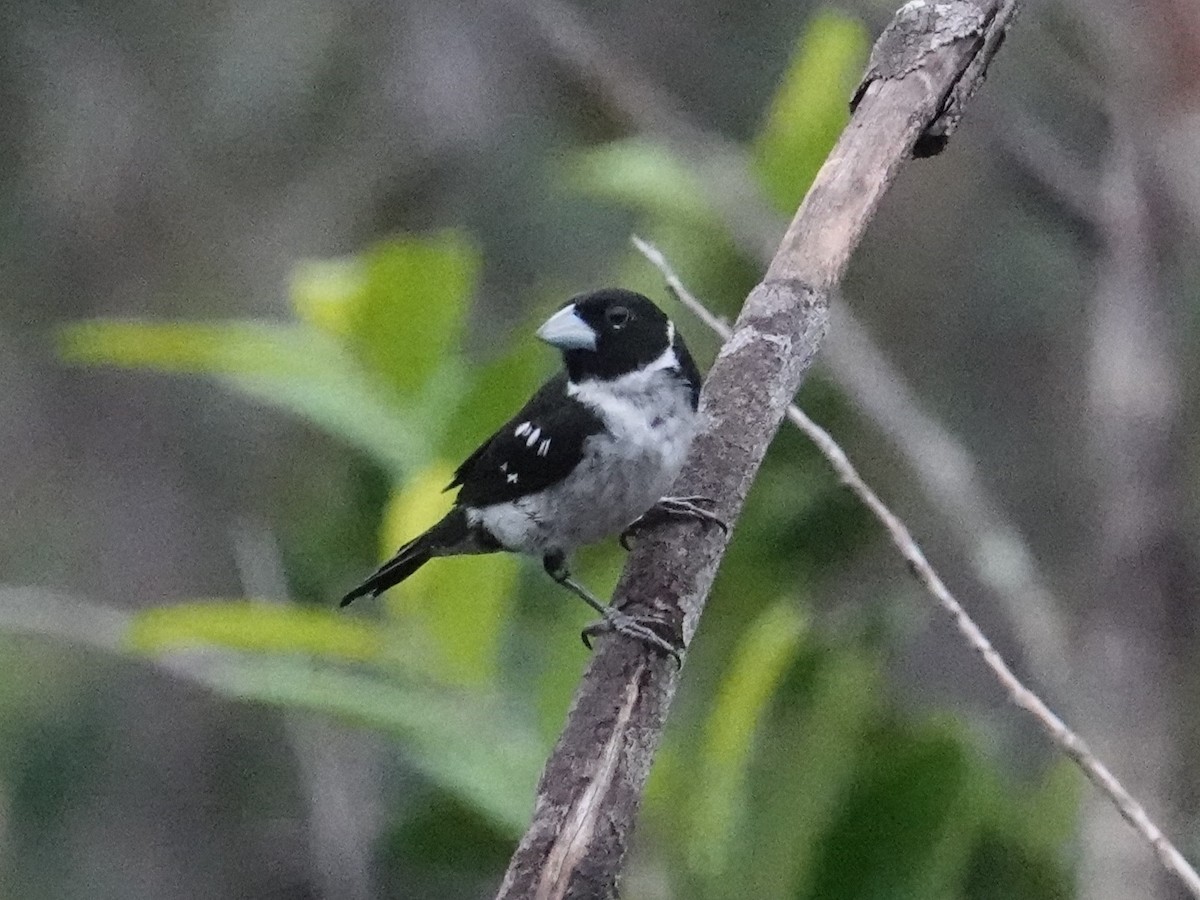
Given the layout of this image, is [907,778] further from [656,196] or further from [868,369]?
[656,196]

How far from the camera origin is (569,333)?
3246mm

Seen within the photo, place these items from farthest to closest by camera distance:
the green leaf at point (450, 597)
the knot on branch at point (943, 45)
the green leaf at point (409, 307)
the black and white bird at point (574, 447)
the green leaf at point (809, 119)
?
the green leaf at point (809, 119), the green leaf at point (409, 307), the green leaf at point (450, 597), the black and white bird at point (574, 447), the knot on branch at point (943, 45)

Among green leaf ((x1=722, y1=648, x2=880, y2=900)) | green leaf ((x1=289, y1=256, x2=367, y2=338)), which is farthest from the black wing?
green leaf ((x1=722, y1=648, x2=880, y2=900))

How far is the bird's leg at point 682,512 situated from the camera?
106 inches

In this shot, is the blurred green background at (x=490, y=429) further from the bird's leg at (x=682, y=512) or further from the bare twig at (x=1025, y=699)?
the bare twig at (x=1025, y=699)

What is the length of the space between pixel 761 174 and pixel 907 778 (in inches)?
57.0

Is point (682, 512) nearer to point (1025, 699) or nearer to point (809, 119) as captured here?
point (1025, 699)

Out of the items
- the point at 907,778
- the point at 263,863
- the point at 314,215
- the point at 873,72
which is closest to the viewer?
the point at 873,72

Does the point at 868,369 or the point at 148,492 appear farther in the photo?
the point at 148,492

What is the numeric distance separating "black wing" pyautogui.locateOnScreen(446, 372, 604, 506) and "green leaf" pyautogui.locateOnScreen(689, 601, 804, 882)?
50cm

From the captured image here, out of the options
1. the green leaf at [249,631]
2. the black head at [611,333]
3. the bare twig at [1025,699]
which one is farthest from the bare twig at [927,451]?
the green leaf at [249,631]

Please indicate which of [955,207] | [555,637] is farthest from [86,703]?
[955,207]

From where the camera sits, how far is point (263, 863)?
586 centimetres

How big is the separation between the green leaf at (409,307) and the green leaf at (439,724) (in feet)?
2.23
